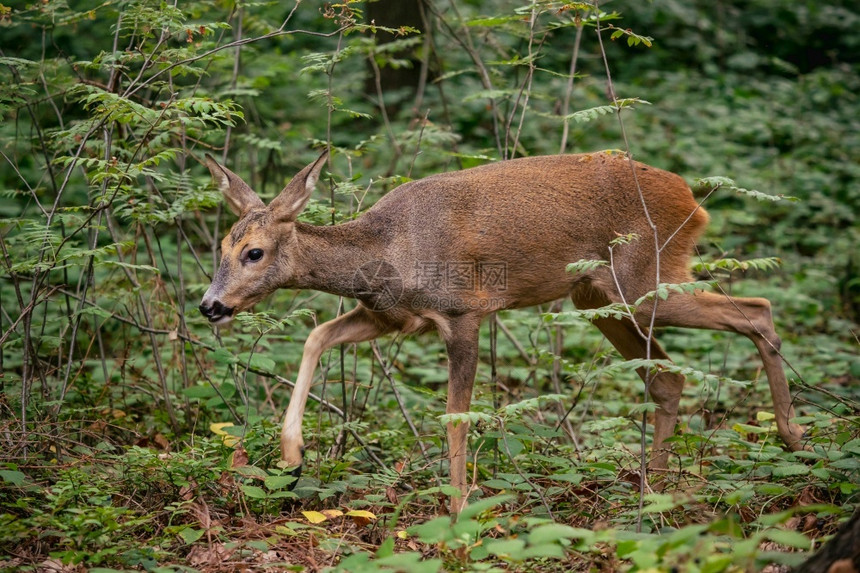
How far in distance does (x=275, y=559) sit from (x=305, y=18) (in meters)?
13.5

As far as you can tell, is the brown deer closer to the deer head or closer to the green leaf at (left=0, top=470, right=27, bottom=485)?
the deer head

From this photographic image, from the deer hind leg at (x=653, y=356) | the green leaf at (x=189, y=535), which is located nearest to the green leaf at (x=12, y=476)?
the green leaf at (x=189, y=535)

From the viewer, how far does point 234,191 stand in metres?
6.07

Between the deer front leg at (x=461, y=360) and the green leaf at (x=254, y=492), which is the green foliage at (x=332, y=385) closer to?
the green leaf at (x=254, y=492)

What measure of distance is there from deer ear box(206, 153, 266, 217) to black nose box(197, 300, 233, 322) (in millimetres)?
761

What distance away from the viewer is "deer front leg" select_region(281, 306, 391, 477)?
5375 millimetres

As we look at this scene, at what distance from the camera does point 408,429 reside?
7066 mm

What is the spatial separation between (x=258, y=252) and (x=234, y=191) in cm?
60

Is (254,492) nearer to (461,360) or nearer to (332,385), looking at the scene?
(461,360)

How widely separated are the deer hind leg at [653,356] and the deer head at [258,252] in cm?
234

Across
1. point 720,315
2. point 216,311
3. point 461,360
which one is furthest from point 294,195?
point 720,315

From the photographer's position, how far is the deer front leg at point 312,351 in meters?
5.38

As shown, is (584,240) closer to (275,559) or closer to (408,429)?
(408,429)

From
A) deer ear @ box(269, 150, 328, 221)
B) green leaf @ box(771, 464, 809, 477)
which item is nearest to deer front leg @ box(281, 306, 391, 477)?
deer ear @ box(269, 150, 328, 221)
